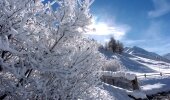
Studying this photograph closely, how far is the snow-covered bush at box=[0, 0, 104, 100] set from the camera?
752 cm

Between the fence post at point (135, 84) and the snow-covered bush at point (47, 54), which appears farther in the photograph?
the fence post at point (135, 84)

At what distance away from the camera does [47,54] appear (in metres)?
7.79

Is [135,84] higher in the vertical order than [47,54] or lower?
lower

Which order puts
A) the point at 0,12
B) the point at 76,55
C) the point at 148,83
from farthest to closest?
the point at 148,83, the point at 76,55, the point at 0,12

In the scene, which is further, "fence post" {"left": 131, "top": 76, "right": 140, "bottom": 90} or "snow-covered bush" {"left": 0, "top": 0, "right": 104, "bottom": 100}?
"fence post" {"left": 131, "top": 76, "right": 140, "bottom": 90}

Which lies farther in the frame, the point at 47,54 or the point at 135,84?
the point at 135,84

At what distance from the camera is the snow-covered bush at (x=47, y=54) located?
7516mm

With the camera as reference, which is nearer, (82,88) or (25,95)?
(25,95)

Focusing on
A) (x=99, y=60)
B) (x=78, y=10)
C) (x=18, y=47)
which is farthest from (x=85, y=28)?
(x=18, y=47)

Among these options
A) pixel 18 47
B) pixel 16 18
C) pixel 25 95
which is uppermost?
pixel 16 18

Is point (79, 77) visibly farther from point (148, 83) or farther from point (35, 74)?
point (148, 83)

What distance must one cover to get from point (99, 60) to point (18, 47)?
7.28ft

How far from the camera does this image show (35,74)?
838cm

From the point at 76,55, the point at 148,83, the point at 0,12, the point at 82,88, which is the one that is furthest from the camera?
the point at 148,83
